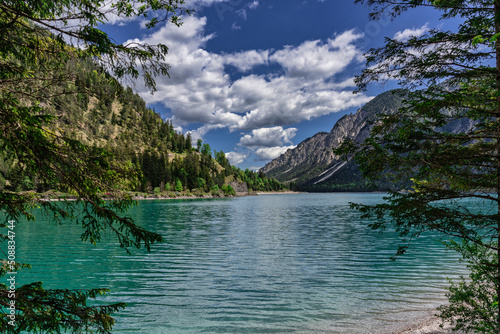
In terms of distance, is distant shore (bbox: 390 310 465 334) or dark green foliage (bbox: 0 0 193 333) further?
distant shore (bbox: 390 310 465 334)

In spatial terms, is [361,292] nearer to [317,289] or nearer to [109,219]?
[317,289]

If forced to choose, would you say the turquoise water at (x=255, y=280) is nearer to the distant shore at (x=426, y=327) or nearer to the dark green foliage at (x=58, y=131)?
the distant shore at (x=426, y=327)

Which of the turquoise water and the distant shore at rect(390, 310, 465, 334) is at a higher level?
the distant shore at rect(390, 310, 465, 334)

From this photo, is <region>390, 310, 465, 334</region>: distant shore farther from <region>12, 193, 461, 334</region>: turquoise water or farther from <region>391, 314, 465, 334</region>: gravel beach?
<region>12, 193, 461, 334</region>: turquoise water

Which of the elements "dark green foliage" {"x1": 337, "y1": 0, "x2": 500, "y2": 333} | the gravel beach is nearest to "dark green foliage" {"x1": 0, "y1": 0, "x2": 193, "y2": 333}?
"dark green foliage" {"x1": 337, "y1": 0, "x2": 500, "y2": 333}

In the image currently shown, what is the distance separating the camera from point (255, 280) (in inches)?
635

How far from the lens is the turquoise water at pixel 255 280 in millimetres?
11148

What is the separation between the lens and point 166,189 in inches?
6890

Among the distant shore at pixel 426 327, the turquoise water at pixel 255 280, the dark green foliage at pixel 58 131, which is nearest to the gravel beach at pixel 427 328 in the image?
the distant shore at pixel 426 327


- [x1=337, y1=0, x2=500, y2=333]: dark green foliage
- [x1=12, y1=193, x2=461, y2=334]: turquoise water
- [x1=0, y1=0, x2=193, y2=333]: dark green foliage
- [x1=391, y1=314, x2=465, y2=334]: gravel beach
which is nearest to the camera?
[x1=0, y1=0, x2=193, y2=333]: dark green foliage

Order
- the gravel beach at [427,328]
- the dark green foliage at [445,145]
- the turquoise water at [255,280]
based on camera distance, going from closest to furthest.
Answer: the dark green foliage at [445,145] → the gravel beach at [427,328] → the turquoise water at [255,280]

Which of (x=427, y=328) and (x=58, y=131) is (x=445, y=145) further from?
(x=58, y=131)

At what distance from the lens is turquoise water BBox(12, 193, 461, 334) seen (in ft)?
36.6

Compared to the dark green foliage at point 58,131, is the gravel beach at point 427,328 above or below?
below
